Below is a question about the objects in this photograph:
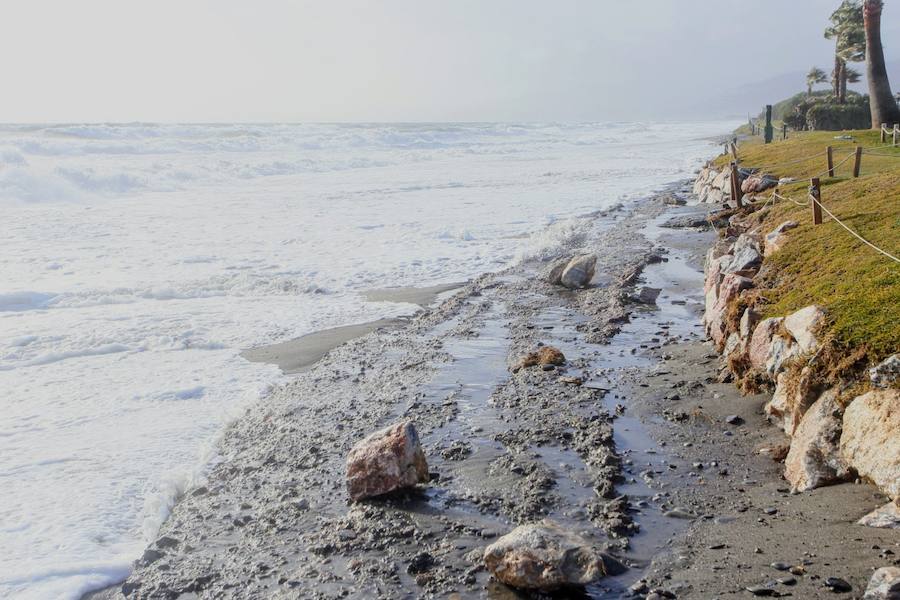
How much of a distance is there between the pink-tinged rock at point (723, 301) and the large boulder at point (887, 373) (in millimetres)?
3731

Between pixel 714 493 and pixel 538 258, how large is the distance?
11.5 meters

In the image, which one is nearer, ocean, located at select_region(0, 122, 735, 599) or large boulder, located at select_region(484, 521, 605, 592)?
large boulder, located at select_region(484, 521, 605, 592)

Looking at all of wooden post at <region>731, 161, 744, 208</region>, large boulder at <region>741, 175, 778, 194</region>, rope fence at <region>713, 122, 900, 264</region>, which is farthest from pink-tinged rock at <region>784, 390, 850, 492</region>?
large boulder at <region>741, 175, 778, 194</region>

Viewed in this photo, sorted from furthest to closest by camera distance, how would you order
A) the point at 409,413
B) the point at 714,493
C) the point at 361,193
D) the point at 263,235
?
the point at 361,193
the point at 263,235
the point at 409,413
the point at 714,493

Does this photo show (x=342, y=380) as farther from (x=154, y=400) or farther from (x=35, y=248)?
(x=35, y=248)

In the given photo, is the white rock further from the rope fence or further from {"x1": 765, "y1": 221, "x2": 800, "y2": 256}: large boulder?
{"x1": 765, "y1": 221, "x2": 800, "y2": 256}: large boulder

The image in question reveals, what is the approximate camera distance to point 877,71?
29188 millimetres

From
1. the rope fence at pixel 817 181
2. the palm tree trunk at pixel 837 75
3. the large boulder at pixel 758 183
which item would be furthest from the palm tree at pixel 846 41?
the large boulder at pixel 758 183

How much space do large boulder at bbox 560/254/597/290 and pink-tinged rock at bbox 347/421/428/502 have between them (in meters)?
8.04

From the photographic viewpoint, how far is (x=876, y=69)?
29.1m

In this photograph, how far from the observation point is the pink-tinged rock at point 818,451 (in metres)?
5.33

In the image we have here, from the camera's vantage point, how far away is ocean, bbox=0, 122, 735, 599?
6.30 metres

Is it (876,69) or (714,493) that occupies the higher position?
(876,69)

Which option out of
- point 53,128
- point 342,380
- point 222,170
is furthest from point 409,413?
point 53,128
